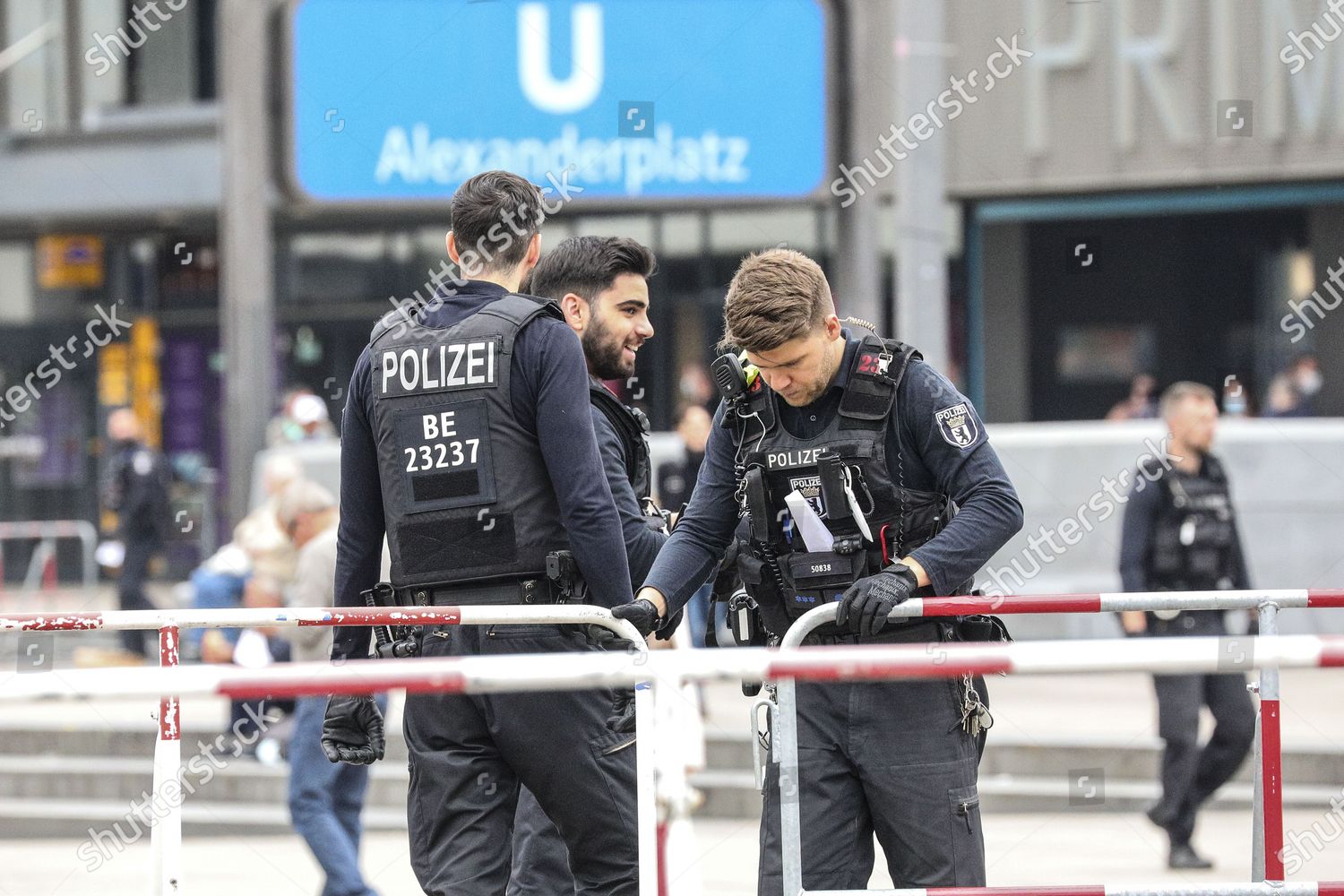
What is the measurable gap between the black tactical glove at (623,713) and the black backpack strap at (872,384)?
0.77m

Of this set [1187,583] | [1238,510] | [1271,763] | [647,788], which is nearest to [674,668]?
[647,788]

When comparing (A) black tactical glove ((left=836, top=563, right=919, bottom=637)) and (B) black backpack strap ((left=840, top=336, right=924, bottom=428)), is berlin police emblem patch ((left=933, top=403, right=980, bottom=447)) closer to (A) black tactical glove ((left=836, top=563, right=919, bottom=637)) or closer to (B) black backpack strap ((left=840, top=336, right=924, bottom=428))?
(B) black backpack strap ((left=840, top=336, right=924, bottom=428))

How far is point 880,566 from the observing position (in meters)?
3.76

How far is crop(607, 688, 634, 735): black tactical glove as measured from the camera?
12.1 ft

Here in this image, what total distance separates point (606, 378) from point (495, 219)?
36.1 inches

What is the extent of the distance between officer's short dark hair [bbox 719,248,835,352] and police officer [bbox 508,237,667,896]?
1.94ft

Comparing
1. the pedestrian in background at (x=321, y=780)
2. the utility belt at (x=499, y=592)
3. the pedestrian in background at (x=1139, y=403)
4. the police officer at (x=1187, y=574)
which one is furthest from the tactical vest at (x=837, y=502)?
the pedestrian in background at (x=1139, y=403)

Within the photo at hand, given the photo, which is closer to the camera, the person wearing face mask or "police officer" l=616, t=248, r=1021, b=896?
"police officer" l=616, t=248, r=1021, b=896

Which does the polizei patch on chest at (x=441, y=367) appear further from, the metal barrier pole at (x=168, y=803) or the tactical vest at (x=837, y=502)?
the metal barrier pole at (x=168, y=803)

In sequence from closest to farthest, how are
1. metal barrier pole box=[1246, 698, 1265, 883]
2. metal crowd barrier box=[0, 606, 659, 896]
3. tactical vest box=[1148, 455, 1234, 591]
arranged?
metal crowd barrier box=[0, 606, 659, 896]
metal barrier pole box=[1246, 698, 1265, 883]
tactical vest box=[1148, 455, 1234, 591]

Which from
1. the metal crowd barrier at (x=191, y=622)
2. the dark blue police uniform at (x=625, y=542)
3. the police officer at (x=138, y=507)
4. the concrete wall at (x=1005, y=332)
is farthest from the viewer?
the concrete wall at (x=1005, y=332)

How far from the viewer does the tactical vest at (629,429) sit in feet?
13.8

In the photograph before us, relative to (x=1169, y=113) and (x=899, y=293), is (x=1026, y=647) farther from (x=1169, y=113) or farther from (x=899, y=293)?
(x=1169, y=113)

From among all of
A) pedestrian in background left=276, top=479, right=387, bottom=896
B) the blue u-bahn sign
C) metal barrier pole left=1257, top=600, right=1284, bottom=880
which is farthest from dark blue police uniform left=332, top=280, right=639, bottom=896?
the blue u-bahn sign
